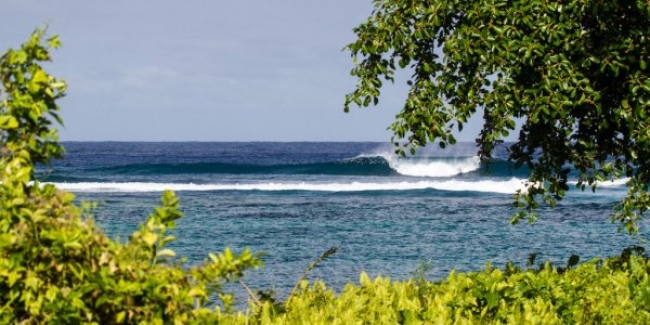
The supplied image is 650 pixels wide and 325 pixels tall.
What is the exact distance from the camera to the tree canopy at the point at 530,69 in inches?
315

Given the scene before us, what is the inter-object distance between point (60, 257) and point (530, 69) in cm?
549

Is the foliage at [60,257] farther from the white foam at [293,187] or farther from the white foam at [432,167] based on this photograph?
the white foam at [432,167]

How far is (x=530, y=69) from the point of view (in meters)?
8.22

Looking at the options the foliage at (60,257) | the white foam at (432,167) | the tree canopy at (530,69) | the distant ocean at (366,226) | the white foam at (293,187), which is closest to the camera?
the foliage at (60,257)

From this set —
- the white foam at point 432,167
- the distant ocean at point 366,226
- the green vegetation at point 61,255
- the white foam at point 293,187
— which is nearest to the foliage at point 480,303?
the distant ocean at point 366,226

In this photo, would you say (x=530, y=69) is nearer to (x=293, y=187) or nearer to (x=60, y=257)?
(x=60, y=257)

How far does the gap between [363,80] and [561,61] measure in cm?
197

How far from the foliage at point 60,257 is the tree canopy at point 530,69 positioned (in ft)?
15.6

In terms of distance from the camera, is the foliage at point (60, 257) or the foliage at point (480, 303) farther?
the foliage at point (480, 303)

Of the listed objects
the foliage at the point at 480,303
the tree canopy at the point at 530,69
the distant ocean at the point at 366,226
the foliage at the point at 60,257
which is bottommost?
the distant ocean at the point at 366,226

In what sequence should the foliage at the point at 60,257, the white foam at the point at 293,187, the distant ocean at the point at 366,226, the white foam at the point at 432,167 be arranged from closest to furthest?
the foliage at the point at 60,257 < the distant ocean at the point at 366,226 < the white foam at the point at 293,187 < the white foam at the point at 432,167

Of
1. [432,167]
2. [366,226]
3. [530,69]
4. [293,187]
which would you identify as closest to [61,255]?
[530,69]

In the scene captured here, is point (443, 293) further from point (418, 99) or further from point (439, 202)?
point (439, 202)

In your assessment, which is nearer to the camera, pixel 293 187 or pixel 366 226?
pixel 366 226
